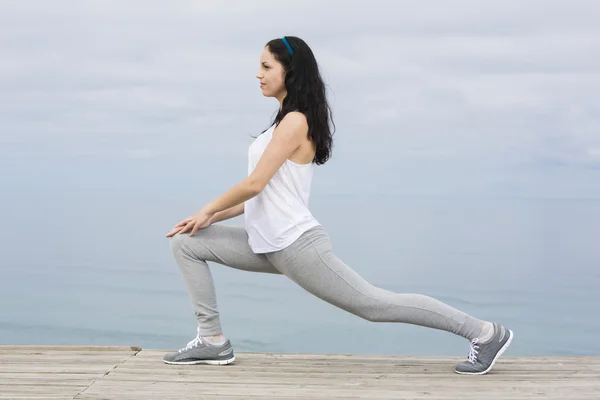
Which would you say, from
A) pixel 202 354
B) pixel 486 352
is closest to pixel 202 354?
pixel 202 354

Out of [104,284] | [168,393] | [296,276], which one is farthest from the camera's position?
[104,284]

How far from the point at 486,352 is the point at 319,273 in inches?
29.9

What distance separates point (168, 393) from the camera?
3031 mm

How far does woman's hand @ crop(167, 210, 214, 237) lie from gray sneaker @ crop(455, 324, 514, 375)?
117 centimetres

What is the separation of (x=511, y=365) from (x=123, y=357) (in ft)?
5.52

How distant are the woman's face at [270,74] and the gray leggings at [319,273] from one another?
57 cm

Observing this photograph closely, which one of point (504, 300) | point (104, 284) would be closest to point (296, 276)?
point (504, 300)

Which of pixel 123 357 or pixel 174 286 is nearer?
pixel 123 357

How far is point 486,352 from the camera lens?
10.9ft

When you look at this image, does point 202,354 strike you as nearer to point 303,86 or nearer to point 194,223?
point 194,223

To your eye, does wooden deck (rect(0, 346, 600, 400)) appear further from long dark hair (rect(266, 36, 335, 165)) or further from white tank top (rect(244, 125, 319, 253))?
long dark hair (rect(266, 36, 335, 165))

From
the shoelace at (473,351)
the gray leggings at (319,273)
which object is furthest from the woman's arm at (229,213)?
the shoelace at (473,351)

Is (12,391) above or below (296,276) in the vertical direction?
below

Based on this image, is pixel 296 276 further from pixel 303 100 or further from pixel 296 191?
pixel 303 100
